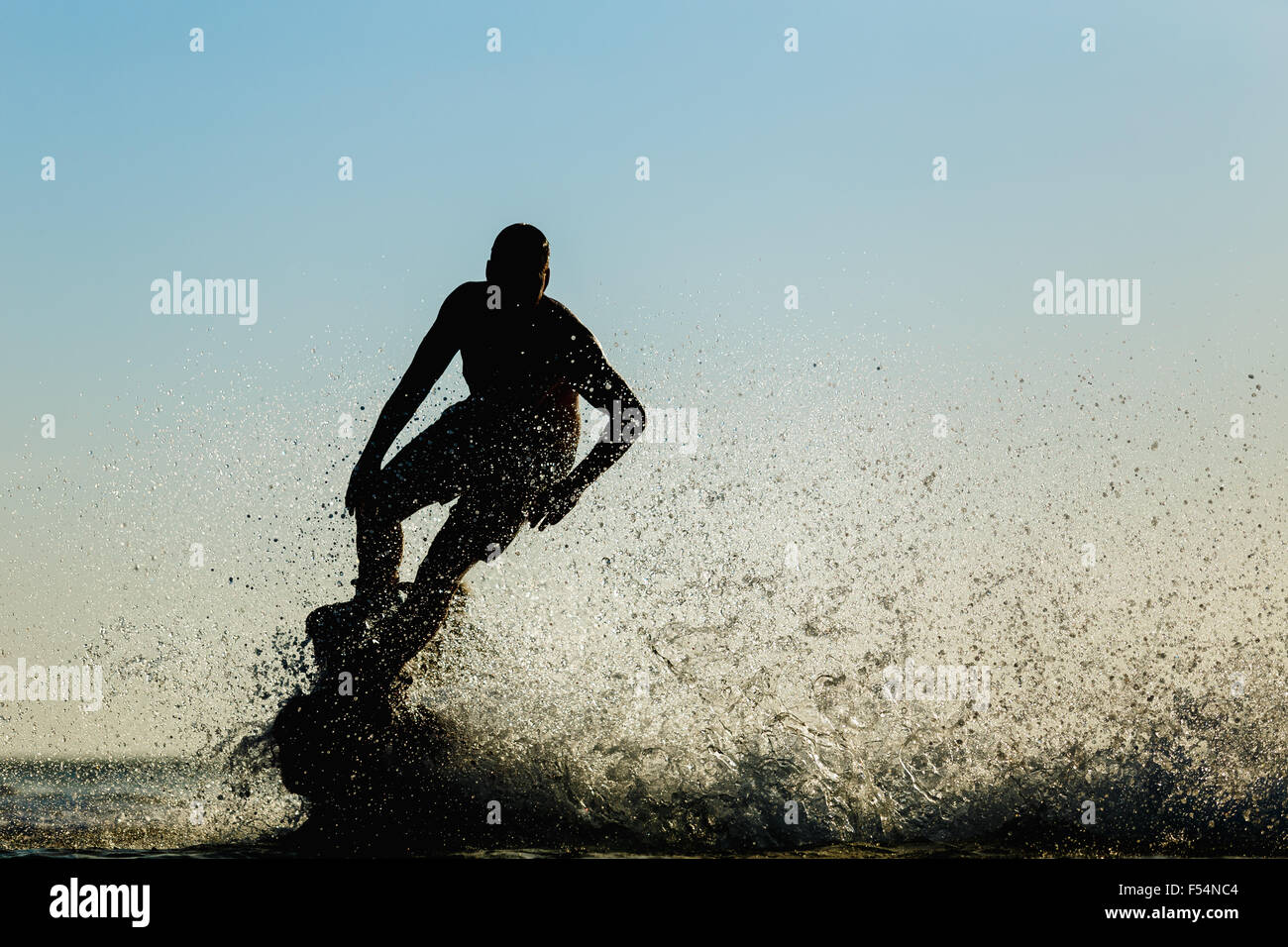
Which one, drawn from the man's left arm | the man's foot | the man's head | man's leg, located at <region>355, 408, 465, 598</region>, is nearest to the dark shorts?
man's leg, located at <region>355, 408, 465, 598</region>

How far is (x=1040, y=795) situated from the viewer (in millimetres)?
8039

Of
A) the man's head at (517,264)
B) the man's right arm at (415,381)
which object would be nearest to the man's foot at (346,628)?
the man's right arm at (415,381)

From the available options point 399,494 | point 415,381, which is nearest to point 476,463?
point 399,494

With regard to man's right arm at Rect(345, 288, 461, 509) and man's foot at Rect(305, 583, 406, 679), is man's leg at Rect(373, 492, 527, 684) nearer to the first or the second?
man's foot at Rect(305, 583, 406, 679)

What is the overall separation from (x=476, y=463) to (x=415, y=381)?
64 centimetres

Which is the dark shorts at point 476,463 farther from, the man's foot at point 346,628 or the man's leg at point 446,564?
the man's foot at point 346,628

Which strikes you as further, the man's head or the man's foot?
the man's head

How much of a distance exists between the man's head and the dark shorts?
2.44 feet

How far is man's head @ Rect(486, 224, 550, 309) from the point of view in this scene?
7336 millimetres

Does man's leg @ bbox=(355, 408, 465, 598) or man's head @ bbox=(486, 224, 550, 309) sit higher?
man's head @ bbox=(486, 224, 550, 309)

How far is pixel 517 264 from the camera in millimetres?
Result: 7340
